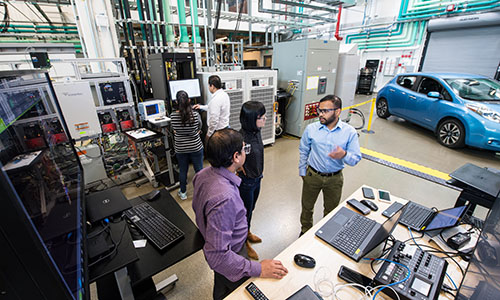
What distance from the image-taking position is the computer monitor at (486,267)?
54cm

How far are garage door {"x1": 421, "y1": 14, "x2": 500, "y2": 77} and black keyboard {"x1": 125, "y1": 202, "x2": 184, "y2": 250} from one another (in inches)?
356

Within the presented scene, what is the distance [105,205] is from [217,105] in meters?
2.11

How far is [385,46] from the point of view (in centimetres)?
844

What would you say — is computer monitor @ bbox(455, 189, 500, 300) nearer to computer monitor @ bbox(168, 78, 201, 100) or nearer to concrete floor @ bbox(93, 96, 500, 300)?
concrete floor @ bbox(93, 96, 500, 300)

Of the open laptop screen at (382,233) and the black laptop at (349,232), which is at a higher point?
the open laptop screen at (382,233)

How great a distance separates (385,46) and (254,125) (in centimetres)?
935

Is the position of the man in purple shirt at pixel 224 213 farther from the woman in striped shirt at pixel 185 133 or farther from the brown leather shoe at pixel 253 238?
the woman in striped shirt at pixel 185 133

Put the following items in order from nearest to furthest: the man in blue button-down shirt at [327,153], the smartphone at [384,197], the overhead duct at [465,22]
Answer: the smartphone at [384,197] → the man in blue button-down shirt at [327,153] → the overhead duct at [465,22]

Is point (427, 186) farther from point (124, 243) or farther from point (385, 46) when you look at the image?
point (385, 46)

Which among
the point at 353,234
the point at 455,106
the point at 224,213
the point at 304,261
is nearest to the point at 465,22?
the point at 455,106

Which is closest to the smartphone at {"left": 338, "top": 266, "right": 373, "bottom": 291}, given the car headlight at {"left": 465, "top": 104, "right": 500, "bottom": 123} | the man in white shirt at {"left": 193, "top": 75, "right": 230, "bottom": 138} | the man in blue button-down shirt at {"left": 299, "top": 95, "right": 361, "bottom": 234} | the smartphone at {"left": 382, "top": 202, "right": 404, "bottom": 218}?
the smartphone at {"left": 382, "top": 202, "right": 404, "bottom": 218}

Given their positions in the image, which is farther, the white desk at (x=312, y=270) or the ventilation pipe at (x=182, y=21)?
the ventilation pipe at (x=182, y=21)

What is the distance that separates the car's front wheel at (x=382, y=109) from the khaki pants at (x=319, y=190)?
16.8 feet

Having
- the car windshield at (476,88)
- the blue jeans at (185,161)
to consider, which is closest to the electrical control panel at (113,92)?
the blue jeans at (185,161)
